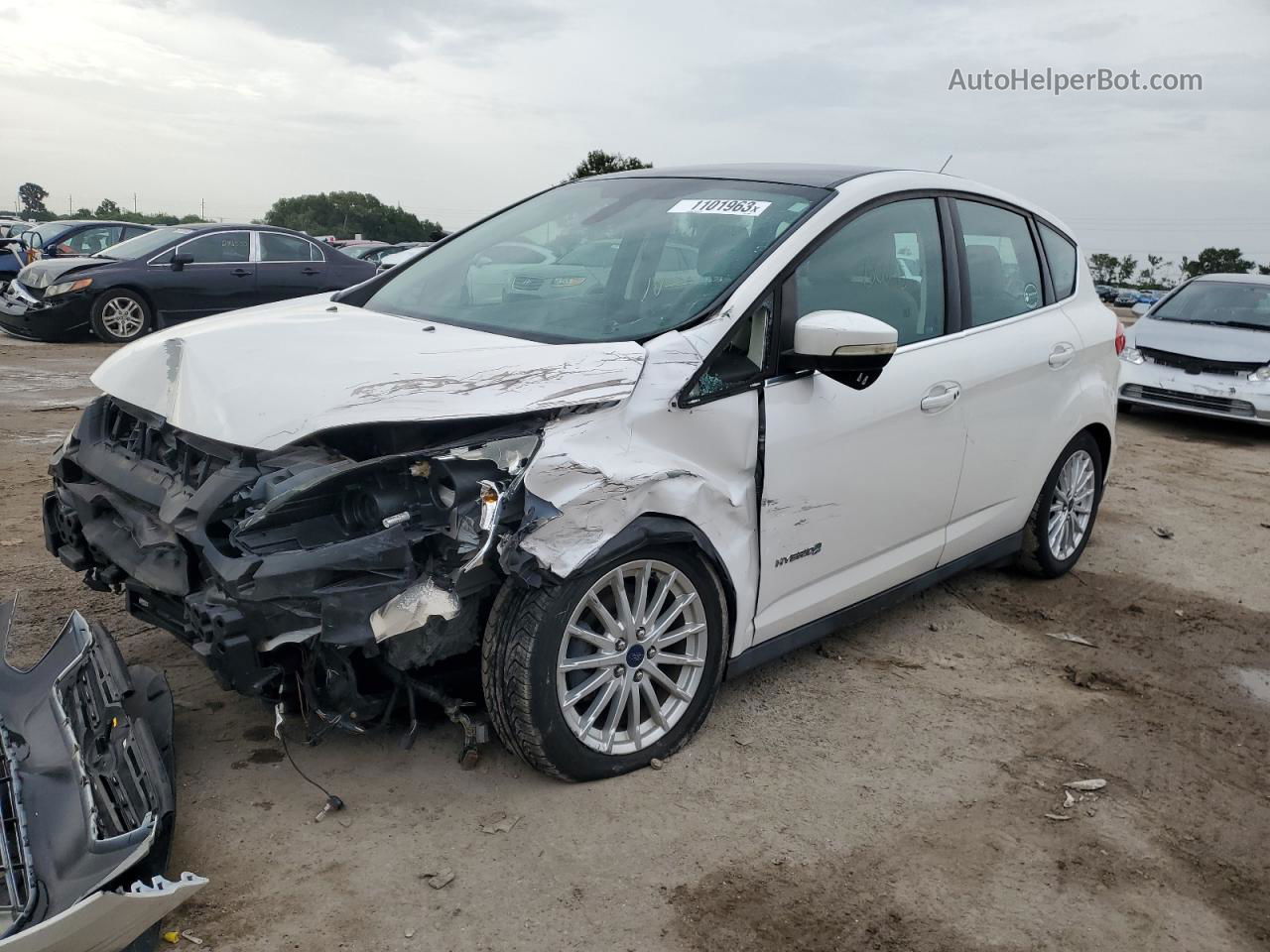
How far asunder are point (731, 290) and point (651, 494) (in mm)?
732

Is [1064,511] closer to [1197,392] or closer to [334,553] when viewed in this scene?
[334,553]

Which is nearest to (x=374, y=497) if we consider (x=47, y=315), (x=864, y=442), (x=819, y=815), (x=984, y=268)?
(x=819, y=815)

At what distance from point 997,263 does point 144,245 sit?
11127 mm

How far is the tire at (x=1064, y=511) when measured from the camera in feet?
15.8

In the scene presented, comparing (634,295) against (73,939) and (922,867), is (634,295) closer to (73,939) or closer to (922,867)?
(922,867)

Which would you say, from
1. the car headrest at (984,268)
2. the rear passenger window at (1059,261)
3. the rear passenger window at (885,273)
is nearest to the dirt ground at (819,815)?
the rear passenger window at (885,273)

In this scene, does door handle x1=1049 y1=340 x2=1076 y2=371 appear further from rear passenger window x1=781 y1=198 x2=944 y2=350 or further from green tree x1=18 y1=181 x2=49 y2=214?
green tree x1=18 y1=181 x2=49 y2=214

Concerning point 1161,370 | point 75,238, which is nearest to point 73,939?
point 1161,370

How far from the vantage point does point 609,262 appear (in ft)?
12.1

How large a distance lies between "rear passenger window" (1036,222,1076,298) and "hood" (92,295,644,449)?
258 centimetres

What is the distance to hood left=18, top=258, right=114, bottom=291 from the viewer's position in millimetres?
12047

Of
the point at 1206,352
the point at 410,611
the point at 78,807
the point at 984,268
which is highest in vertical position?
the point at 984,268

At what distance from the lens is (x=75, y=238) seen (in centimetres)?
1602

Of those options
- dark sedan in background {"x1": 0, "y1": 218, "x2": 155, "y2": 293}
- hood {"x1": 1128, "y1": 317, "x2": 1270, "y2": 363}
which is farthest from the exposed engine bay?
dark sedan in background {"x1": 0, "y1": 218, "x2": 155, "y2": 293}
